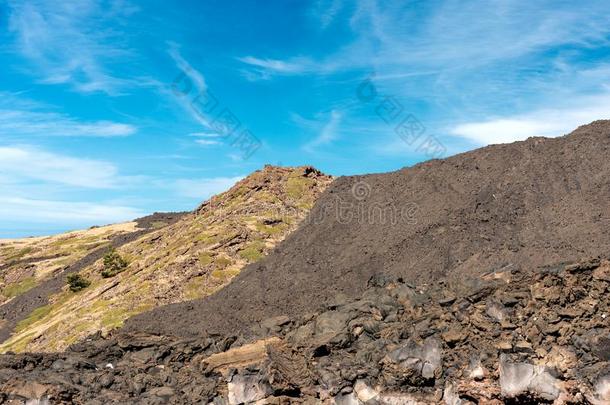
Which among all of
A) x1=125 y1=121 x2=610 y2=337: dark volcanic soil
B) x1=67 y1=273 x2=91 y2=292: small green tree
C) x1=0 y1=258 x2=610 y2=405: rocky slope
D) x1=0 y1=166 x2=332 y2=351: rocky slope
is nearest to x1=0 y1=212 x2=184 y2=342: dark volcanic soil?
x1=0 y1=166 x2=332 y2=351: rocky slope

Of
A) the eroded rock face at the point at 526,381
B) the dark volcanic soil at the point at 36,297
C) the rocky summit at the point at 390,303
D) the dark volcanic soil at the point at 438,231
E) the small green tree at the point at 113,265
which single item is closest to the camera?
the eroded rock face at the point at 526,381

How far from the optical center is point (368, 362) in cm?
2359

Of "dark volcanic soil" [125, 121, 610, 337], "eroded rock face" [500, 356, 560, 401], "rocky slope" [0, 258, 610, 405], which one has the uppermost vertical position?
"dark volcanic soil" [125, 121, 610, 337]

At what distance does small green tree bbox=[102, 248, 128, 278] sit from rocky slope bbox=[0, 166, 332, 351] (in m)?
0.75

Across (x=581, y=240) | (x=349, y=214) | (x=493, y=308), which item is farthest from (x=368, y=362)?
(x=349, y=214)

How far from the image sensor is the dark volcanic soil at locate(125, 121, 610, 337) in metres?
29.2

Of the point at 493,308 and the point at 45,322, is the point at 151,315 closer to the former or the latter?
the point at 45,322

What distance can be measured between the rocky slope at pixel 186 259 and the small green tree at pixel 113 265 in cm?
75

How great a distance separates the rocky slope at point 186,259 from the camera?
33562 millimetres

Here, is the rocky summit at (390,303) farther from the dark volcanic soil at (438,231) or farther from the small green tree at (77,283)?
the small green tree at (77,283)

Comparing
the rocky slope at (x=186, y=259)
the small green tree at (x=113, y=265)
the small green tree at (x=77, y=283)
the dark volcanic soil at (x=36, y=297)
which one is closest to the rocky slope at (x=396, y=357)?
the rocky slope at (x=186, y=259)

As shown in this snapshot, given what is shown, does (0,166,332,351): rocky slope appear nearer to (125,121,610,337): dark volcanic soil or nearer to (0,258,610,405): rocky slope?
(125,121,610,337): dark volcanic soil

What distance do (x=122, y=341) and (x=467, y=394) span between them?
17630 millimetres

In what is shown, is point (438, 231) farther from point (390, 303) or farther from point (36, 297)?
point (36, 297)
